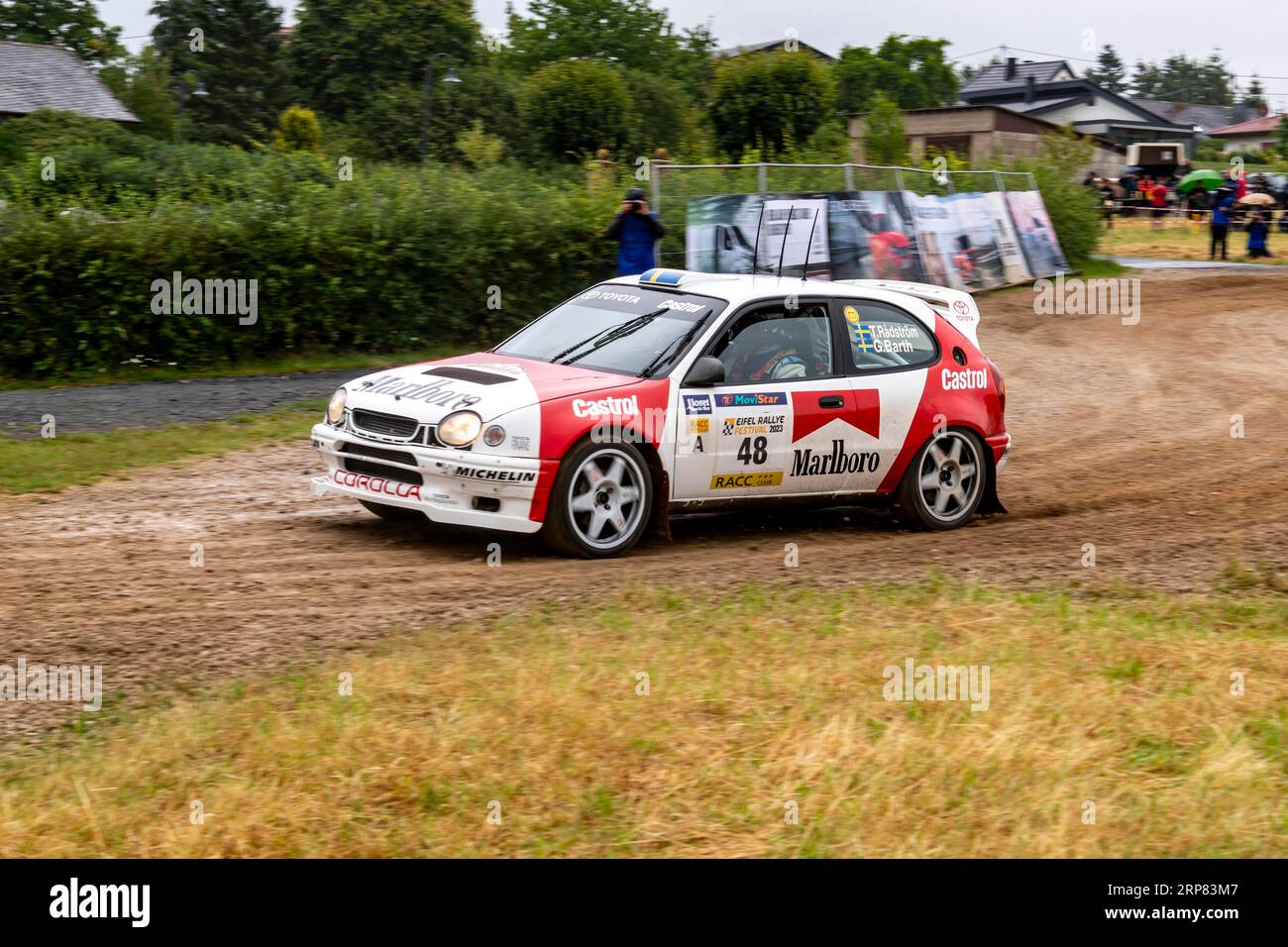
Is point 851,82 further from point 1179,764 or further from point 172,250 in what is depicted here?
point 1179,764

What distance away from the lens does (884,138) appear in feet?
97.6

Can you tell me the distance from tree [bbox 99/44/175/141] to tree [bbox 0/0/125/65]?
968 centimetres

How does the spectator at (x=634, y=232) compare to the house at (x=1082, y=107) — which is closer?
the spectator at (x=634, y=232)

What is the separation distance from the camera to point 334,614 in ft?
23.3

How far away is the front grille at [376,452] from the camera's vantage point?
8328 mm

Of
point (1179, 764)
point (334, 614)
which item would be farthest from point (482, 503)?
point (1179, 764)

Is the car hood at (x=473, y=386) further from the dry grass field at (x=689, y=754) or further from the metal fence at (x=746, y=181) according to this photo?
the metal fence at (x=746, y=181)

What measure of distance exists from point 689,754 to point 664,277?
5193mm

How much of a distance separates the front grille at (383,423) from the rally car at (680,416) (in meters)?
0.01

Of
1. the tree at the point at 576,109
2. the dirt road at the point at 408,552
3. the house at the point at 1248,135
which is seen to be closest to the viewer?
the dirt road at the point at 408,552

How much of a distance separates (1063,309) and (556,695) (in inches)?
811

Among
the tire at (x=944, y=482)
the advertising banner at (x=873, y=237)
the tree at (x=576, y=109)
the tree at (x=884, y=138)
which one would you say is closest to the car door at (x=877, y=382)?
the tire at (x=944, y=482)

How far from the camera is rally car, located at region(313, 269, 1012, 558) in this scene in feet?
27.0

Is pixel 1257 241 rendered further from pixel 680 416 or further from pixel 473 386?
pixel 473 386
